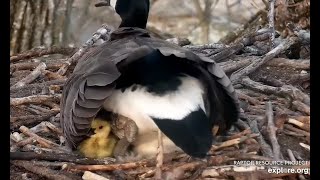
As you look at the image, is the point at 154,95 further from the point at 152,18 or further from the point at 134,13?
the point at 152,18

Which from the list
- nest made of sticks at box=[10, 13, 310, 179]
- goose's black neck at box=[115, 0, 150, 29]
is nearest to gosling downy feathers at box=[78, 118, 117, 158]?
nest made of sticks at box=[10, 13, 310, 179]

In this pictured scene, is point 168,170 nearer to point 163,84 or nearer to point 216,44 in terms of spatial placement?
point 163,84

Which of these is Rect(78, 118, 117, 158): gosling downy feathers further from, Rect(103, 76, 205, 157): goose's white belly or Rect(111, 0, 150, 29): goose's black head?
Rect(111, 0, 150, 29): goose's black head

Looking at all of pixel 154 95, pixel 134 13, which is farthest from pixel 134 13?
pixel 154 95

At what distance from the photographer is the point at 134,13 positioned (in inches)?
70.0

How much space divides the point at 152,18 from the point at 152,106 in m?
0.78

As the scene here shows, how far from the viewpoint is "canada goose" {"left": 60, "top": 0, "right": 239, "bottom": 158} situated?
1330mm

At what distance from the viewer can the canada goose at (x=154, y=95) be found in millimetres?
1330

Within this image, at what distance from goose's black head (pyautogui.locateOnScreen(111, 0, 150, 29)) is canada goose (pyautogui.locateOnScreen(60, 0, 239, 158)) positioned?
25 centimetres

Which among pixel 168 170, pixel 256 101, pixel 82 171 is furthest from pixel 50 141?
pixel 256 101

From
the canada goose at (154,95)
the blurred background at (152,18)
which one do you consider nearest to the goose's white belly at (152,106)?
the canada goose at (154,95)

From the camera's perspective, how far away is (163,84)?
1.41 meters

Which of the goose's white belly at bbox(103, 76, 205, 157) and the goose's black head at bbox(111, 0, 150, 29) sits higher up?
the goose's black head at bbox(111, 0, 150, 29)
